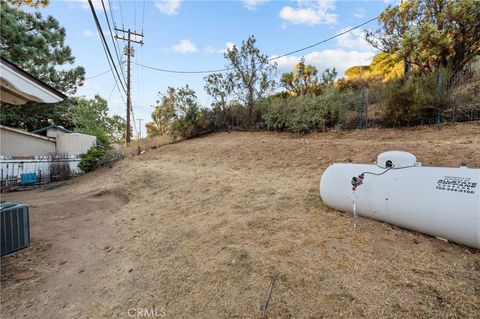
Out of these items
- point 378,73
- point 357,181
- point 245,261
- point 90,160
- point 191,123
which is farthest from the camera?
point 378,73

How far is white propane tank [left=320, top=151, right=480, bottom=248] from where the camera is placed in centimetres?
203

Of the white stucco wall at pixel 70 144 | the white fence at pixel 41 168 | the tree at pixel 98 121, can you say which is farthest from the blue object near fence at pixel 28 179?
the tree at pixel 98 121

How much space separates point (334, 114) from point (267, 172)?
13.5 feet

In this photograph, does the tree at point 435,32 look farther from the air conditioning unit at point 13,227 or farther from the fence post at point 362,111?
the air conditioning unit at point 13,227

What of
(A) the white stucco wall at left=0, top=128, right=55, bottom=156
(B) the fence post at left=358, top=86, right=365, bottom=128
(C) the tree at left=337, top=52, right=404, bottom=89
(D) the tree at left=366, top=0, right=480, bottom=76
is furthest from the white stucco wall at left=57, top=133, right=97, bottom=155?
(D) the tree at left=366, top=0, right=480, bottom=76

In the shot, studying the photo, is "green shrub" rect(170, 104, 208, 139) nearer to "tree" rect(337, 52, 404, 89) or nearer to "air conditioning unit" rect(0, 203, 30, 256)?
"tree" rect(337, 52, 404, 89)

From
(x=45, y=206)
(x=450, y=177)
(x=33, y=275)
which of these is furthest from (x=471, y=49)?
(x=45, y=206)

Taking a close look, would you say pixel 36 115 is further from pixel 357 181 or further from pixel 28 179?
pixel 357 181

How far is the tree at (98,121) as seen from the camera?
68.4 ft

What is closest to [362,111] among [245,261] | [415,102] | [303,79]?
[415,102]

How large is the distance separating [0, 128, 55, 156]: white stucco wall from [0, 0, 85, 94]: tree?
3.33 metres

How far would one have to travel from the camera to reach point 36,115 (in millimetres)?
16547

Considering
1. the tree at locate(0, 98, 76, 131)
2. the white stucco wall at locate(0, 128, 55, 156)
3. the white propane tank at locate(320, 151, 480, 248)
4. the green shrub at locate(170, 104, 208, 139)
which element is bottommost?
the white propane tank at locate(320, 151, 480, 248)

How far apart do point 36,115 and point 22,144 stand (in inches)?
223
